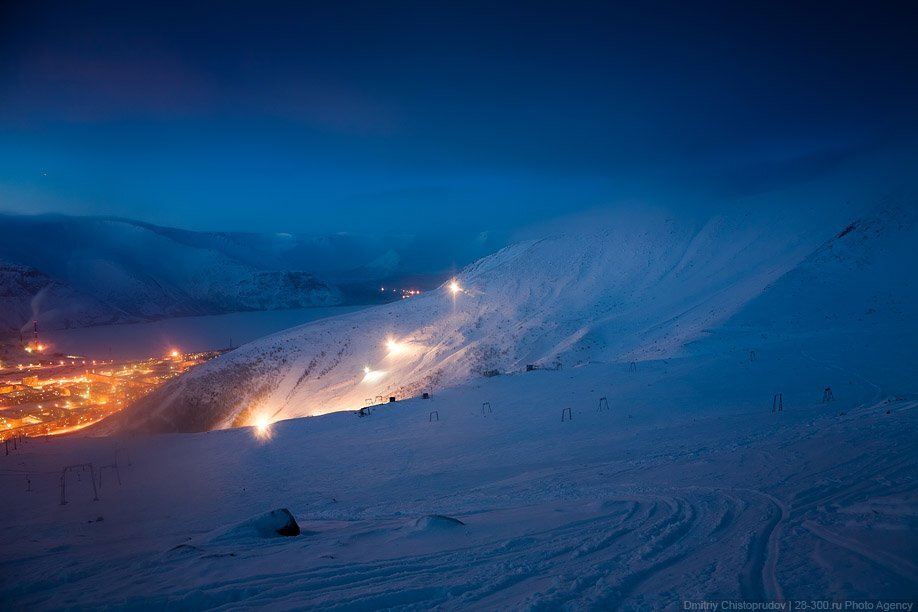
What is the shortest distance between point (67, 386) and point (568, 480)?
69729 millimetres

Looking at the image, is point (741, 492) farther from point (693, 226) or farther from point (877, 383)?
point (693, 226)

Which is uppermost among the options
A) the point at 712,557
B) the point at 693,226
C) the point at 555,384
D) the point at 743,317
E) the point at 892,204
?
the point at 693,226

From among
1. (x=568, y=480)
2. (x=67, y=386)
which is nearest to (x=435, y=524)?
(x=568, y=480)

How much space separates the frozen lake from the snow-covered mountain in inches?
2050

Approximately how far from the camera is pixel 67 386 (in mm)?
59156

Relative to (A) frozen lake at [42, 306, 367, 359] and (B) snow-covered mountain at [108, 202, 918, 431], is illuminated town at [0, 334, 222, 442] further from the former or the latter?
(B) snow-covered mountain at [108, 202, 918, 431]

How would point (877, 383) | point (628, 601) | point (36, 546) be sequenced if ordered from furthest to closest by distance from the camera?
point (877, 383), point (36, 546), point (628, 601)

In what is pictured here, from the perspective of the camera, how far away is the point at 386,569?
20.8 ft

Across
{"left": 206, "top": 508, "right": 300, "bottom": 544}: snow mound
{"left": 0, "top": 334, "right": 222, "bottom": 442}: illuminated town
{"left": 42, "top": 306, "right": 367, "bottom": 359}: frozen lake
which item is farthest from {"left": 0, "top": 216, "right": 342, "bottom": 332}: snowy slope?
{"left": 206, "top": 508, "right": 300, "bottom": 544}: snow mound

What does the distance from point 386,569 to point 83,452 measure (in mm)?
25628

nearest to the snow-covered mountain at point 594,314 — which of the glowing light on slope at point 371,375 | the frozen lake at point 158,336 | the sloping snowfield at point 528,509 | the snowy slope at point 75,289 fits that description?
the glowing light on slope at point 371,375

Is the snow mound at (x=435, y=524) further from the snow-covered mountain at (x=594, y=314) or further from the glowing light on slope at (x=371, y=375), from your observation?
the glowing light on slope at (x=371, y=375)

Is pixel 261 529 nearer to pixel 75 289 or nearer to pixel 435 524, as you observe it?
pixel 435 524

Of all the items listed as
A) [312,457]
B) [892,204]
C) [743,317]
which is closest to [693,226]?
[892,204]
